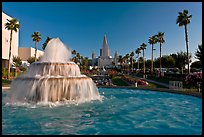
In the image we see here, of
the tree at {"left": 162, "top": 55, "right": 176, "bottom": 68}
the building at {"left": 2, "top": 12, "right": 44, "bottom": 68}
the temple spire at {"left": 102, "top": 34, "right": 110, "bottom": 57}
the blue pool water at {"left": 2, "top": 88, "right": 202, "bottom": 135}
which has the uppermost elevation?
the temple spire at {"left": 102, "top": 34, "right": 110, "bottom": 57}

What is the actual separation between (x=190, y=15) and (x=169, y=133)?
1439 inches

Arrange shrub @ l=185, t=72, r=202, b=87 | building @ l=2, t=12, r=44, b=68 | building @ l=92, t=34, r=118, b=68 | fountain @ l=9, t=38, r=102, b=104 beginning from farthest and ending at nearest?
building @ l=92, t=34, r=118, b=68
building @ l=2, t=12, r=44, b=68
shrub @ l=185, t=72, r=202, b=87
fountain @ l=9, t=38, r=102, b=104

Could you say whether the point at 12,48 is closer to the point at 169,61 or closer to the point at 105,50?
the point at 169,61

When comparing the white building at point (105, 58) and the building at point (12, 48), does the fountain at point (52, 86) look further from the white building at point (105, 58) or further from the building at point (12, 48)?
the white building at point (105, 58)

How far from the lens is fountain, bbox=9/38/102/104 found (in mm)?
12688

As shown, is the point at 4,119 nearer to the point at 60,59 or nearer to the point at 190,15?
the point at 60,59

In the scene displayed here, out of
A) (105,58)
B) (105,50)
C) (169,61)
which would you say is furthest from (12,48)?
(105,50)

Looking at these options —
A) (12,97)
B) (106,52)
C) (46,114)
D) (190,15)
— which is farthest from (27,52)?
(106,52)

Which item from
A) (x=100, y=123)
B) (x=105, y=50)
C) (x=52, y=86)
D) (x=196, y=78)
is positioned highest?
(x=105, y=50)

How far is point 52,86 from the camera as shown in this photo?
12680 mm

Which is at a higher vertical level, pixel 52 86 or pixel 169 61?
pixel 169 61

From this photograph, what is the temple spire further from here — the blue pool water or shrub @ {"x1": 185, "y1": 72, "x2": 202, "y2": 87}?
the blue pool water

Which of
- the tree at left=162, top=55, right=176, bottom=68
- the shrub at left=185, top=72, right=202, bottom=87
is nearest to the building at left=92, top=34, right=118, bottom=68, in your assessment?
the tree at left=162, top=55, right=176, bottom=68

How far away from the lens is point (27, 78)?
13180 mm
